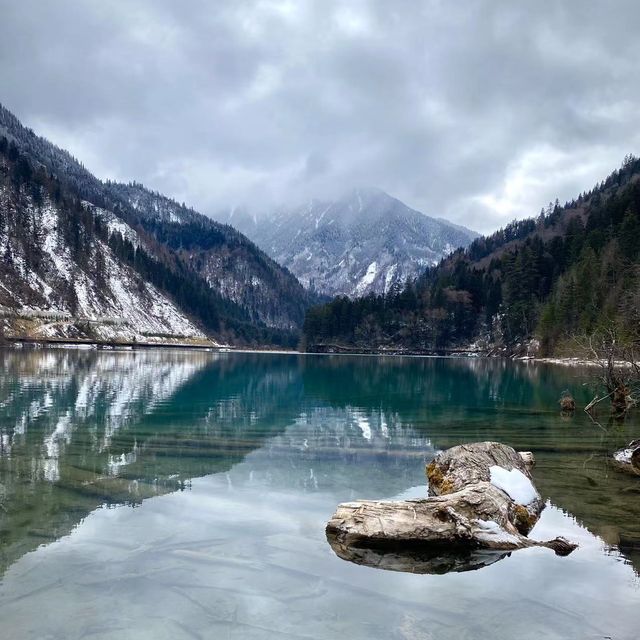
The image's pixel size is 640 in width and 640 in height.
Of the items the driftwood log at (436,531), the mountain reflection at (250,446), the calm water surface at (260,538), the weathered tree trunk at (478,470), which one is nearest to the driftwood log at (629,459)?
the mountain reflection at (250,446)

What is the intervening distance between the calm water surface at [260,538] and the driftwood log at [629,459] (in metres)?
0.75

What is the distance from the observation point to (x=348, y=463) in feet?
68.9

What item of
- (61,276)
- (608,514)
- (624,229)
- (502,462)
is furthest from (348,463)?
(61,276)

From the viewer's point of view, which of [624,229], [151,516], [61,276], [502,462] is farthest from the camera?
[61,276]

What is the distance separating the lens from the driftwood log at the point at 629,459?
1958 centimetres

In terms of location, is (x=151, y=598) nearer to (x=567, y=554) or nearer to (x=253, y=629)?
(x=253, y=629)

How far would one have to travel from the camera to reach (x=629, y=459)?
2042cm

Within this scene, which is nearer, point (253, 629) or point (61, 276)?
point (253, 629)

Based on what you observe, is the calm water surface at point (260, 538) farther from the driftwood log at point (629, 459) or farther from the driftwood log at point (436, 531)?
the driftwood log at point (629, 459)

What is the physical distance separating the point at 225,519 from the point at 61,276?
665 ft

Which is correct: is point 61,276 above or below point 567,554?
above

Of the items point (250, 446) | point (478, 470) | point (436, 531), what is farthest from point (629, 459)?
point (250, 446)

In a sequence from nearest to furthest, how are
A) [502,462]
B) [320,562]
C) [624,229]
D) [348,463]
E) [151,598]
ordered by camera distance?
[151,598] < [320,562] < [502,462] < [348,463] < [624,229]

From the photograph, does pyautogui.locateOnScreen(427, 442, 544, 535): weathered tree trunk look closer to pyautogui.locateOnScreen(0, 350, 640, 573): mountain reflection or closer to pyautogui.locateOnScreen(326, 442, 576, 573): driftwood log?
pyautogui.locateOnScreen(326, 442, 576, 573): driftwood log
